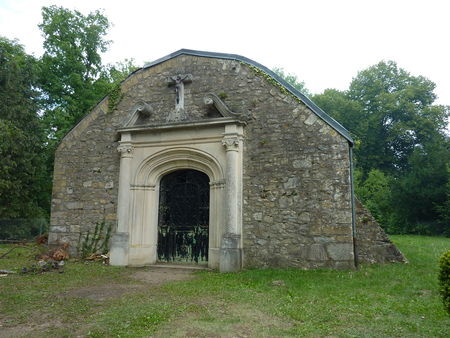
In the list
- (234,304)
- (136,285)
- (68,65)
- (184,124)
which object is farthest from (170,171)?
(68,65)

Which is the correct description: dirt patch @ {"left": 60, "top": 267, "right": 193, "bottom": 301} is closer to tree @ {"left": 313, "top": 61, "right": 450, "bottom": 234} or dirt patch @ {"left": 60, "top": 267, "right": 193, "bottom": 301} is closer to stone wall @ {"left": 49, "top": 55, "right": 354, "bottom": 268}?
stone wall @ {"left": 49, "top": 55, "right": 354, "bottom": 268}

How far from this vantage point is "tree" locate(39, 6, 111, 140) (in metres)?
16.8

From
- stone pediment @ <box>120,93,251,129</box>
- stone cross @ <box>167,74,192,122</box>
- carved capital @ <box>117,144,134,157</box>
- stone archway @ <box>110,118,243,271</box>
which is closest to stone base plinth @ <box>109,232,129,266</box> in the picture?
stone archway @ <box>110,118,243,271</box>

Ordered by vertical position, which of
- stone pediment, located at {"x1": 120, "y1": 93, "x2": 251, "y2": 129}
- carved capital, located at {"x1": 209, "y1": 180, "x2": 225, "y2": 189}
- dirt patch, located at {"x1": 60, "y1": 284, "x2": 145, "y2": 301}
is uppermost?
stone pediment, located at {"x1": 120, "y1": 93, "x2": 251, "y2": 129}

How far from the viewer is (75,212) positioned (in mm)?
9234

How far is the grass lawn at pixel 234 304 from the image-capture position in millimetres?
3782

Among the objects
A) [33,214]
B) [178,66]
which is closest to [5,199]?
Answer: [33,214]

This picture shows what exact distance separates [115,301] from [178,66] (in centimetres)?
613

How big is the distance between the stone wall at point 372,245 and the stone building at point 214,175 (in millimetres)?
21

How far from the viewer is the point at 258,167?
7891 millimetres

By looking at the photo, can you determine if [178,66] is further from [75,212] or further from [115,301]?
→ [115,301]

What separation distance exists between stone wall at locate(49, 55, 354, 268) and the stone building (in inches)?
0.9

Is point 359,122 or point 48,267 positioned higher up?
point 359,122

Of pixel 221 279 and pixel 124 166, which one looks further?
pixel 124 166
